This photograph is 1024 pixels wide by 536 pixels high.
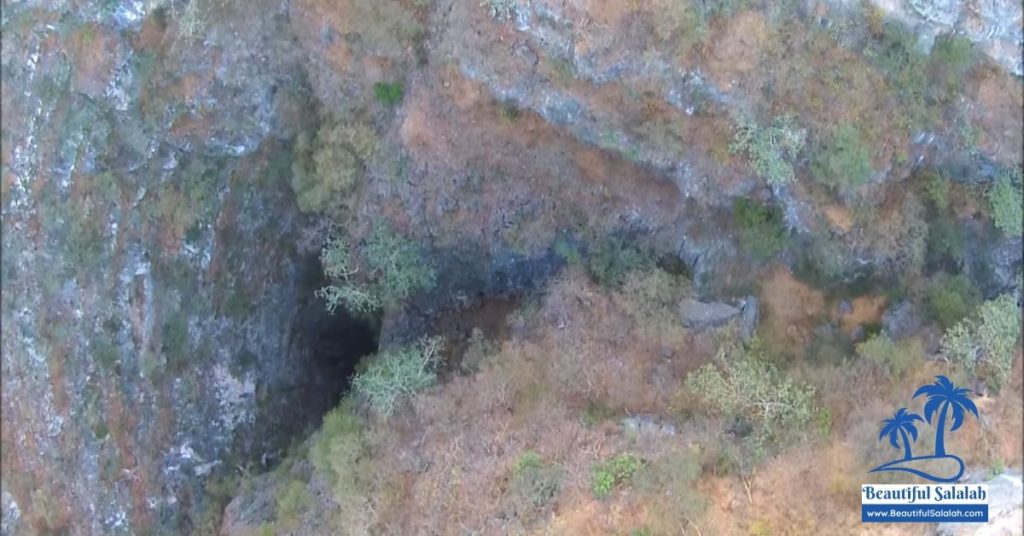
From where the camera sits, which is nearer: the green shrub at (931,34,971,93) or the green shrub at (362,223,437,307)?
the green shrub at (931,34,971,93)

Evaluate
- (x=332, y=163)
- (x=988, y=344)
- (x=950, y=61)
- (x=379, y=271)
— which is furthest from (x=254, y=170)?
(x=988, y=344)

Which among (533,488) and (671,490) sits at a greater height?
(671,490)

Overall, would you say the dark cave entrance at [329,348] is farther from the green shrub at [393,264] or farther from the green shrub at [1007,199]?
the green shrub at [1007,199]

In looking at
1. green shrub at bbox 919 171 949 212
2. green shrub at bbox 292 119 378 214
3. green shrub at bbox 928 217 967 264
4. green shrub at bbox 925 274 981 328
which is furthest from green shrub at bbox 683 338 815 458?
green shrub at bbox 292 119 378 214

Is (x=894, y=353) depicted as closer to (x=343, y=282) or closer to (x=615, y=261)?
(x=615, y=261)

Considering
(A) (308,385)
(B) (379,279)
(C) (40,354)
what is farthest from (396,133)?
(C) (40,354)

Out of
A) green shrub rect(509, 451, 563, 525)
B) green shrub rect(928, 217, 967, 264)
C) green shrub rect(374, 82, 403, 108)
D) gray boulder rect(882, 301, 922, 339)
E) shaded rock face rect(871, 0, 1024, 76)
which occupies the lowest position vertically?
green shrub rect(509, 451, 563, 525)

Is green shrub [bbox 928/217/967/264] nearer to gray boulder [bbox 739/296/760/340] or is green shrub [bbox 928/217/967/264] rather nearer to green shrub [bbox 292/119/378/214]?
gray boulder [bbox 739/296/760/340]
